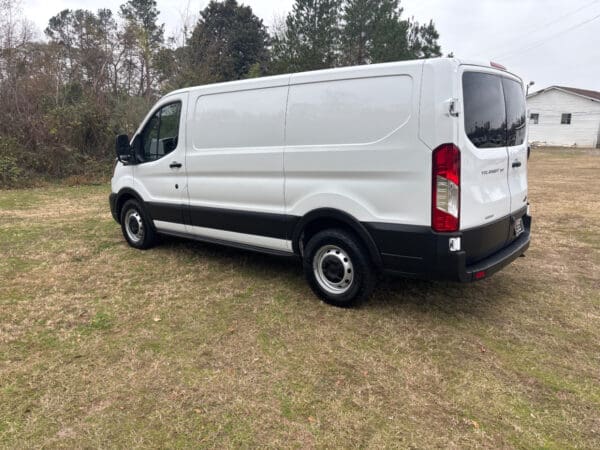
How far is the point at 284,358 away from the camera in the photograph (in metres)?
3.18

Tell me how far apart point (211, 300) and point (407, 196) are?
→ 7.00 ft

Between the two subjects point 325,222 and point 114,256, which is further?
point 114,256

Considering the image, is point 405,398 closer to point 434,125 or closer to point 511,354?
point 511,354

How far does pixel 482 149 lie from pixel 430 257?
0.96m

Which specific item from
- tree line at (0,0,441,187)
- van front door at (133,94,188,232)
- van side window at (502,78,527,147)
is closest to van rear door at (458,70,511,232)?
van side window at (502,78,527,147)

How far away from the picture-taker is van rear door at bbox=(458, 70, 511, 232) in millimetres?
3275

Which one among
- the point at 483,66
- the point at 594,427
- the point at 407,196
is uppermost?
the point at 483,66

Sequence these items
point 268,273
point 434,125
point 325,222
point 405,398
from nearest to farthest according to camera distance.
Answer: point 405,398, point 434,125, point 325,222, point 268,273

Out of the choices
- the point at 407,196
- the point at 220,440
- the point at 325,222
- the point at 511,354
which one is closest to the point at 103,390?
the point at 220,440

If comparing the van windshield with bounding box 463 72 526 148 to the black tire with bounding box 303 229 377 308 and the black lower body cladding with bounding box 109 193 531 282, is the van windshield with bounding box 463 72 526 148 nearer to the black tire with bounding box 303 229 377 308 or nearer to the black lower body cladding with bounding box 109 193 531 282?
the black lower body cladding with bounding box 109 193 531 282

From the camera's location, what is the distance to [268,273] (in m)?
4.99

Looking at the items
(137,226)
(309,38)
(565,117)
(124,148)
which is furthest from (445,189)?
(565,117)

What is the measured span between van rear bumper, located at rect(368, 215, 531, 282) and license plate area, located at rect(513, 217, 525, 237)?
46 cm

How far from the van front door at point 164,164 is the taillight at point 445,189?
9.94 feet
